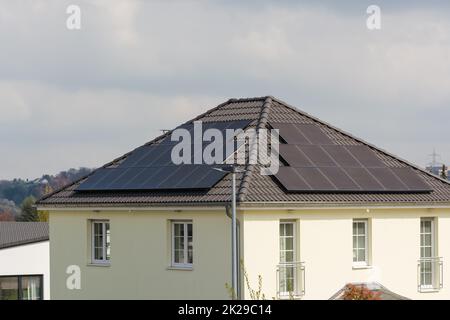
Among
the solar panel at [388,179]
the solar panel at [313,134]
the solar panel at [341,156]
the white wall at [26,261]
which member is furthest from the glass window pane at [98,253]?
the white wall at [26,261]

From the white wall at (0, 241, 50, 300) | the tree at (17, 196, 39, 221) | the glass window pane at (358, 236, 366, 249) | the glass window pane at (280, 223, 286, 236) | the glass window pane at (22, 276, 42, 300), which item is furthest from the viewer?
the tree at (17, 196, 39, 221)

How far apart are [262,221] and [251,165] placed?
2.26 metres

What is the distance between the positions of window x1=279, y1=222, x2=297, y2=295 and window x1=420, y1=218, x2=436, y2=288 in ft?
16.7

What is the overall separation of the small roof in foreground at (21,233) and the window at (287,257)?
85.2ft

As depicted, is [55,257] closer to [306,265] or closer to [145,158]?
[145,158]

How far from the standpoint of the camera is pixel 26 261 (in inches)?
2103

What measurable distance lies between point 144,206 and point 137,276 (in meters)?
2.26

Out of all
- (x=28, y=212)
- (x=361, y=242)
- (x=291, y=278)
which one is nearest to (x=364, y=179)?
(x=361, y=242)

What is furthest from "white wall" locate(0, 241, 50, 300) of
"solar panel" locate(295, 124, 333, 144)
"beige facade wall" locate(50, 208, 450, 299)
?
"solar panel" locate(295, 124, 333, 144)

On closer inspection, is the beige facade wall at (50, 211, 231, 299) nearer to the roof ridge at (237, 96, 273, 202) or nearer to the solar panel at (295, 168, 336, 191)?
Answer: the roof ridge at (237, 96, 273, 202)

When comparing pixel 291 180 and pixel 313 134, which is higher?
pixel 313 134

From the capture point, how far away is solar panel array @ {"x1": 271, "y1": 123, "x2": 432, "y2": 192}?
30766 millimetres

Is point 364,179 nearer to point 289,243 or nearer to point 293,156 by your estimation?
point 293,156
